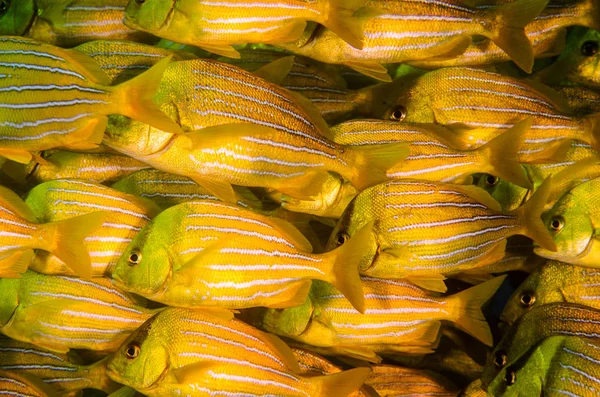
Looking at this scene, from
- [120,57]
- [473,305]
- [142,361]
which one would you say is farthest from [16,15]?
[473,305]

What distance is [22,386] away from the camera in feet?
9.52

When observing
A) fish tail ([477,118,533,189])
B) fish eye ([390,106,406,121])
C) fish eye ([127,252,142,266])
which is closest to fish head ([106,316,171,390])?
fish eye ([127,252,142,266])

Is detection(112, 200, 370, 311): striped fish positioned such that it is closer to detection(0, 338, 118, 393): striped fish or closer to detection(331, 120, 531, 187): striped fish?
detection(331, 120, 531, 187): striped fish

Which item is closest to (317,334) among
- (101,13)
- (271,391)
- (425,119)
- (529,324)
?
(271,391)

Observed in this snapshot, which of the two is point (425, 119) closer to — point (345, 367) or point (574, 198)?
point (574, 198)

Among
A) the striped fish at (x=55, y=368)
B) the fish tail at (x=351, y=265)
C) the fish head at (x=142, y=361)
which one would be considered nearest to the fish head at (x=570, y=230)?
the fish tail at (x=351, y=265)

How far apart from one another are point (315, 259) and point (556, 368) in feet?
4.17

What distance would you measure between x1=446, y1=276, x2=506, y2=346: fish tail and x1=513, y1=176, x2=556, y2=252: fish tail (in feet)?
0.96

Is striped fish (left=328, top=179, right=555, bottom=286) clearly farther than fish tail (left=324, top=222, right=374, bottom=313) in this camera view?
Yes

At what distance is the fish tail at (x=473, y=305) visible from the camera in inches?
121

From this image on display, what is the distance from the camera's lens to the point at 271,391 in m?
2.76

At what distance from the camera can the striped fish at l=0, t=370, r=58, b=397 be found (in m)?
2.88

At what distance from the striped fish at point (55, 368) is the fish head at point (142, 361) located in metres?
0.48

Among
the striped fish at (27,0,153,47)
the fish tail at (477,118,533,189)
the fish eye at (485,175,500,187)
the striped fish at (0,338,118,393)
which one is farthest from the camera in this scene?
the fish eye at (485,175,500,187)
